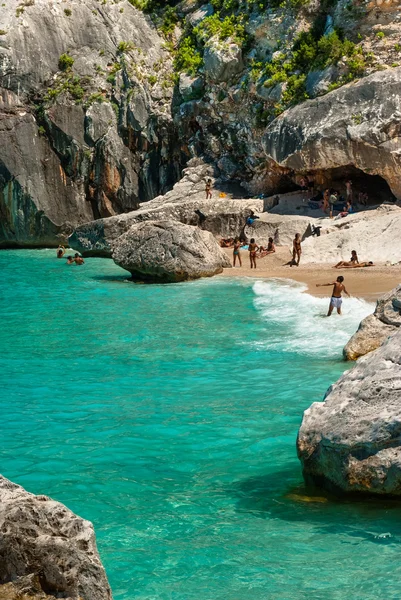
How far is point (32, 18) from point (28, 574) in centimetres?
4399

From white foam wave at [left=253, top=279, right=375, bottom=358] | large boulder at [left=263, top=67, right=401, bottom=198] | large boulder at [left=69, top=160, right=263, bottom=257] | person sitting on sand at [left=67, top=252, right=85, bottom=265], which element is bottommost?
white foam wave at [left=253, top=279, right=375, bottom=358]

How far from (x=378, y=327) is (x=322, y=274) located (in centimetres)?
1298

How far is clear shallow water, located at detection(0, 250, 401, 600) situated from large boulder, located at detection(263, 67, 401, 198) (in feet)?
41.0

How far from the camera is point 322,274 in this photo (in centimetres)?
2627

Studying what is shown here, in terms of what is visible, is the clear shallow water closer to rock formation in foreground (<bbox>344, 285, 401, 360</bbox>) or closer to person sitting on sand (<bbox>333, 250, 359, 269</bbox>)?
rock formation in foreground (<bbox>344, 285, 401, 360</bbox>)

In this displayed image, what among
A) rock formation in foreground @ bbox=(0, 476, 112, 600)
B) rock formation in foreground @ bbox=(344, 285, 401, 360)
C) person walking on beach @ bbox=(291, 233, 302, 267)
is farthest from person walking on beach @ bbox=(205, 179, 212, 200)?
rock formation in foreground @ bbox=(0, 476, 112, 600)

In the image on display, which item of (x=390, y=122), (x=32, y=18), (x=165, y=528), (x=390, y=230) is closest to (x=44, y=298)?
(x=390, y=230)

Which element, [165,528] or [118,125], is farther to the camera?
[118,125]

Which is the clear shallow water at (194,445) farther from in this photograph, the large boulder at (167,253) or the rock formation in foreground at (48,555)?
the large boulder at (167,253)

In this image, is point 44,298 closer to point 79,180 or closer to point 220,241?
point 220,241

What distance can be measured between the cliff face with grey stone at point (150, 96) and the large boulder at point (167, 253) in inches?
337

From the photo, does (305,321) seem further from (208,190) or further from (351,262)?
(208,190)

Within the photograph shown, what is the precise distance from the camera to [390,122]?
103 ft

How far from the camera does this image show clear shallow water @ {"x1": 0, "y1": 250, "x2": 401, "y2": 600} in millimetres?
6664
